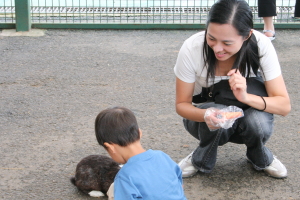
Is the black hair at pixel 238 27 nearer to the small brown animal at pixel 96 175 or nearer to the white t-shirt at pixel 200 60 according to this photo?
the white t-shirt at pixel 200 60

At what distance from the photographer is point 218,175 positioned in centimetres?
335

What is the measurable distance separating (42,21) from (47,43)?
0.91m

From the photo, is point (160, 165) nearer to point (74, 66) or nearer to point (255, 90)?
point (255, 90)

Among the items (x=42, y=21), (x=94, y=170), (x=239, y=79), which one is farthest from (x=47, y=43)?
(x=239, y=79)

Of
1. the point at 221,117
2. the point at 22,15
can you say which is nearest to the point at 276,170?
the point at 221,117

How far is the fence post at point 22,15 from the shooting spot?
651cm

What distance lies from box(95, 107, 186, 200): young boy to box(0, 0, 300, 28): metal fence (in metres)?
4.53

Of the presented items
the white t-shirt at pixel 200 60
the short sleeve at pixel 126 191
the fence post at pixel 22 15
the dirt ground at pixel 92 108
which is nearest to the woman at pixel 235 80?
the white t-shirt at pixel 200 60

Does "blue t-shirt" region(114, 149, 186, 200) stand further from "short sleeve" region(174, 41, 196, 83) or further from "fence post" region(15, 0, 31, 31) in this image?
"fence post" region(15, 0, 31, 31)

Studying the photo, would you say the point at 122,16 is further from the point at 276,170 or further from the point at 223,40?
the point at 223,40

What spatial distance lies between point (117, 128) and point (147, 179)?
304 millimetres

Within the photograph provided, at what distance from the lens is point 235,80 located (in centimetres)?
278

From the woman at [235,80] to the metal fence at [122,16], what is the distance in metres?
3.84

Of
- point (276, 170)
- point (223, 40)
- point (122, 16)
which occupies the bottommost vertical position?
point (276, 170)
